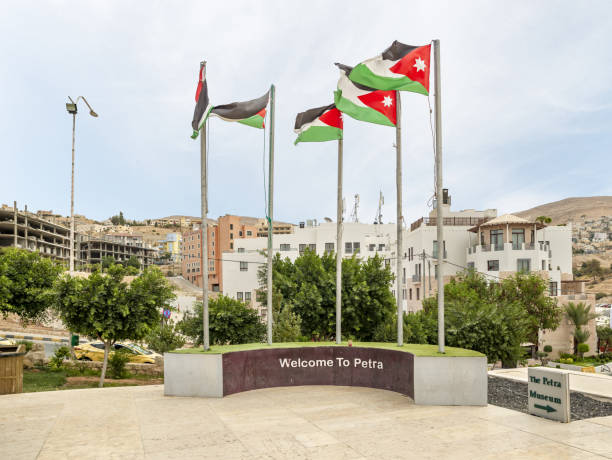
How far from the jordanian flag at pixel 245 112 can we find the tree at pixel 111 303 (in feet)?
31.1

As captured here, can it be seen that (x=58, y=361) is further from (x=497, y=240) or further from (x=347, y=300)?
(x=497, y=240)

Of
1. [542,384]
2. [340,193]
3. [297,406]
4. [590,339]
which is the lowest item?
[590,339]

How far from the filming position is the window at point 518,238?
172 feet

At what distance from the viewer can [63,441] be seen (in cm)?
897

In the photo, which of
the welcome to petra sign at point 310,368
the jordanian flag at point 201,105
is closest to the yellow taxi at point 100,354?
the welcome to petra sign at point 310,368

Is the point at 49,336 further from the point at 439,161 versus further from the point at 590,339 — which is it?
the point at 590,339

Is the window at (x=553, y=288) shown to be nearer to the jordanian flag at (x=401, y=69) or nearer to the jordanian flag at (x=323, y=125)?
the jordanian flag at (x=323, y=125)

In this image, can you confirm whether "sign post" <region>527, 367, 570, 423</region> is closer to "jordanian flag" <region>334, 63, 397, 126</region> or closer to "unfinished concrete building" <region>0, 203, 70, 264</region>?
"jordanian flag" <region>334, 63, 397, 126</region>

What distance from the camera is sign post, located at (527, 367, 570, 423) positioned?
9.70m

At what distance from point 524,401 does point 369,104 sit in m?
8.34

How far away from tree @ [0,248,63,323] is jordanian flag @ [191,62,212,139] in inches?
747

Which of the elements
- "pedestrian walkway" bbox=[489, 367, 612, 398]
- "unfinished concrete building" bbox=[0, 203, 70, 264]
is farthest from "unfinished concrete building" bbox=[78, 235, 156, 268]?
"pedestrian walkway" bbox=[489, 367, 612, 398]

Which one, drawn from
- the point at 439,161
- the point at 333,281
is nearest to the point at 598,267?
the point at 333,281

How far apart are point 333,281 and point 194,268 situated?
118 meters
